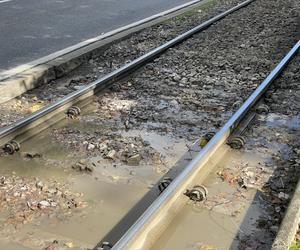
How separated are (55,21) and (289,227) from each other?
31.0ft

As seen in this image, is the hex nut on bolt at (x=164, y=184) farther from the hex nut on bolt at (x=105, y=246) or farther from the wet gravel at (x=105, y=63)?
the wet gravel at (x=105, y=63)

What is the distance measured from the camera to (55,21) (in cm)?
1223

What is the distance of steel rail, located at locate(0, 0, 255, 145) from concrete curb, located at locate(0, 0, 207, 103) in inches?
39.3

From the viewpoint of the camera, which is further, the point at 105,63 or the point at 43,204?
the point at 105,63

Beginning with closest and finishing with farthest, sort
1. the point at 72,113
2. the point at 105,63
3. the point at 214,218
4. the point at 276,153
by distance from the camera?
the point at 214,218, the point at 276,153, the point at 72,113, the point at 105,63

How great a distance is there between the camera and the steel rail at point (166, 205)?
3857 mm

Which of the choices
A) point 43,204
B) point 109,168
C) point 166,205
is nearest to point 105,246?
point 166,205

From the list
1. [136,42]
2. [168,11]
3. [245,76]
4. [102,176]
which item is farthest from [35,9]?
[102,176]

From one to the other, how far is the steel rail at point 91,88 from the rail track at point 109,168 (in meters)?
0.01

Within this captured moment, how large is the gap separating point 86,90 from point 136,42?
3551 mm

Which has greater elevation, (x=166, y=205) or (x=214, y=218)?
(x=166, y=205)

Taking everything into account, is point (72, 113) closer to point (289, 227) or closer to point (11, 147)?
point (11, 147)

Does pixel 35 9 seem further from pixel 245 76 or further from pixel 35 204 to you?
pixel 35 204

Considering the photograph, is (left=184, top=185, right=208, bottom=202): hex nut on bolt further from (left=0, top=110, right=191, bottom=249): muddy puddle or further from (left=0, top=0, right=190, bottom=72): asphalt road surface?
(left=0, top=0, right=190, bottom=72): asphalt road surface
